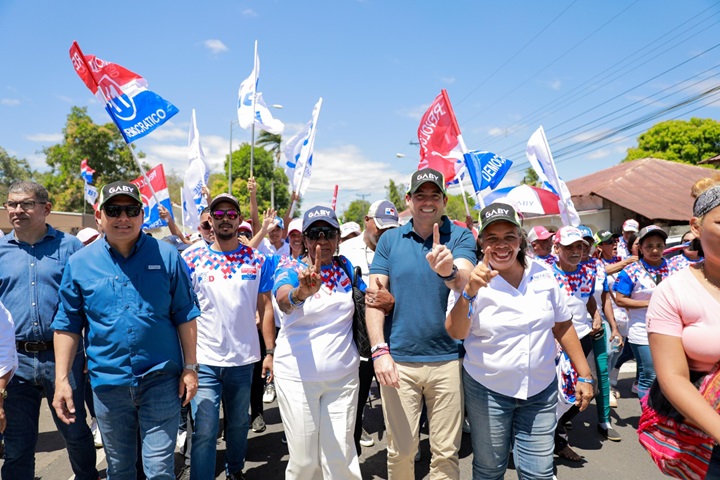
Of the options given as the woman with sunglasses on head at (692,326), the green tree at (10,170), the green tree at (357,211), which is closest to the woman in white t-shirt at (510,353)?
the woman with sunglasses on head at (692,326)

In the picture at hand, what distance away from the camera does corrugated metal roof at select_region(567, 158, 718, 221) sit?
60.6 ft

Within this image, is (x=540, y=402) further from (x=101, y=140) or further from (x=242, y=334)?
(x=101, y=140)

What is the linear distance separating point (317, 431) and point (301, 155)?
4.78 m

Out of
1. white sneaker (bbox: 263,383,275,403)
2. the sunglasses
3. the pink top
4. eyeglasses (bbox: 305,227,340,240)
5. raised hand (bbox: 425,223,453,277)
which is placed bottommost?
white sneaker (bbox: 263,383,275,403)

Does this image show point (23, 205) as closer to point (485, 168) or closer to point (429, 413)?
point (429, 413)

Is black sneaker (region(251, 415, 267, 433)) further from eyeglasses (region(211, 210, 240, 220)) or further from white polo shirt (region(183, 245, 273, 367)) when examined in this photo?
eyeglasses (region(211, 210, 240, 220))

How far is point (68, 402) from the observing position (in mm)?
2797

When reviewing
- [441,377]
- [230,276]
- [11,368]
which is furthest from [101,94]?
[441,377]

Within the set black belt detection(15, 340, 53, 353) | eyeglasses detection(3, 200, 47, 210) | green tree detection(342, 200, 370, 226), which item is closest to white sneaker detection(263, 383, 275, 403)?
black belt detection(15, 340, 53, 353)

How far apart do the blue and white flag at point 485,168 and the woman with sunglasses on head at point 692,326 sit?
3740 millimetres

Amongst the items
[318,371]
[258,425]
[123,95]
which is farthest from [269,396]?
[123,95]

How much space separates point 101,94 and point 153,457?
453cm

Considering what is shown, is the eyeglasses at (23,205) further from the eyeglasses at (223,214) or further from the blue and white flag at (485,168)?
the blue and white flag at (485,168)

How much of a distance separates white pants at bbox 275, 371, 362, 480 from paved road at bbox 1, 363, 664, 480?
113 centimetres
